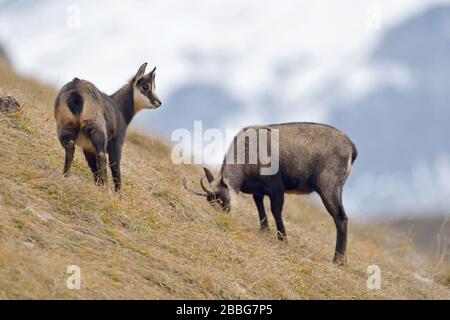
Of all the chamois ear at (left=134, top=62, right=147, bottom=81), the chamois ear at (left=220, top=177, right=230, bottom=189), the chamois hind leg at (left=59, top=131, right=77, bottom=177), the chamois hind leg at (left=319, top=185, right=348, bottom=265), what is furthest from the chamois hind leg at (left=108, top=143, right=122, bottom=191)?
the chamois hind leg at (left=319, top=185, right=348, bottom=265)

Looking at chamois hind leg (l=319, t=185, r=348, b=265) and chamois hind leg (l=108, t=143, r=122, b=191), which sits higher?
chamois hind leg (l=108, t=143, r=122, b=191)

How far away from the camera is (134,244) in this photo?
10.2 m

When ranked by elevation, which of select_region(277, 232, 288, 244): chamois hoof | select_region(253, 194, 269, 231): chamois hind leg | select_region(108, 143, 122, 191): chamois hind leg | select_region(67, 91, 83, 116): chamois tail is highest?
select_region(67, 91, 83, 116): chamois tail

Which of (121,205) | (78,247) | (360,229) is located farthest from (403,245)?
(78,247)

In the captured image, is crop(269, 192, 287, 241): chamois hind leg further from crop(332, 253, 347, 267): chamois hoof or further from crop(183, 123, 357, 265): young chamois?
crop(332, 253, 347, 267): chamois hoof

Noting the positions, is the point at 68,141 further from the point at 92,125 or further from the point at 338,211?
the point at 338,211

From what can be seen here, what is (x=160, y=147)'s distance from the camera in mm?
17891

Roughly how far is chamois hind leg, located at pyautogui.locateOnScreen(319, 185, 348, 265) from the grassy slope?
0.25 m

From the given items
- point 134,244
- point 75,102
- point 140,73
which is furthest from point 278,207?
point 75,102

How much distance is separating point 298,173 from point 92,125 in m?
3.80

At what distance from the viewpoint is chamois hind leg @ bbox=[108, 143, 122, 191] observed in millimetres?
11727

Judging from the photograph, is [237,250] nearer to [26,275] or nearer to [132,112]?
[132,112]

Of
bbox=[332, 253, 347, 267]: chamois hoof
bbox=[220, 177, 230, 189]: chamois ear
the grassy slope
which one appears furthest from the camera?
bbox=[220, 177, 230, 189]: chamois ear
